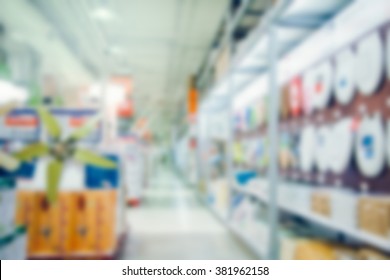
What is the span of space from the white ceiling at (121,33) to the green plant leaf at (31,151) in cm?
216

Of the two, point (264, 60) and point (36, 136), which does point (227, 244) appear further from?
point (36, 136)

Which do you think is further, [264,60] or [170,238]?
[170,238]

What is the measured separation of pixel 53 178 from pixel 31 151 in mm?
252

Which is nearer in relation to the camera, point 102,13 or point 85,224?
point 85,224

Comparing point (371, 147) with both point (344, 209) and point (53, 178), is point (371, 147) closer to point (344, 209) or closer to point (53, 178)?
point (344, 209)

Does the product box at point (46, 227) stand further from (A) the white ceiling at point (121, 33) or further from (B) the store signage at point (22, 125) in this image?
(A) the white ceiling at point (121, 33)

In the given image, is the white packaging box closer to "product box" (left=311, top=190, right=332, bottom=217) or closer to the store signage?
"product box" (left=311, top=190, right=332, bottom=217)

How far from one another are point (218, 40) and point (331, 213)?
5.40m

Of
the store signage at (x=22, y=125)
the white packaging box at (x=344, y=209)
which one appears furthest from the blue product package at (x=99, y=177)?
the white packaging box at (x=344, y=209)

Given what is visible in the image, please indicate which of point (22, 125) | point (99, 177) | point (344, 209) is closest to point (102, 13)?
point (22, 125)

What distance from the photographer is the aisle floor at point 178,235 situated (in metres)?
3.04

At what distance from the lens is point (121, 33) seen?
6.32 m

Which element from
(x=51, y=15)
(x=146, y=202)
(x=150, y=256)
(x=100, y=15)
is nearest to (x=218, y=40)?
(x=100, y=15)

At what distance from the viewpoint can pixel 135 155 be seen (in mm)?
5984
